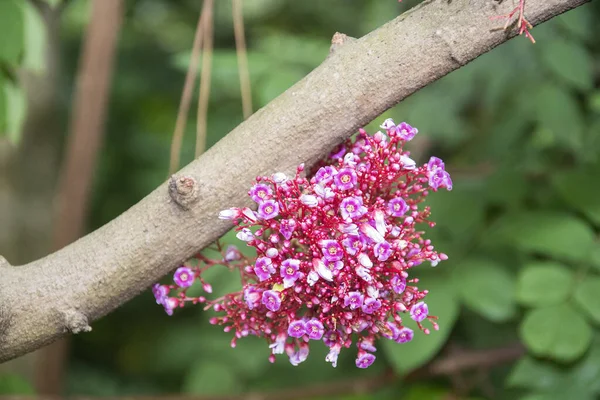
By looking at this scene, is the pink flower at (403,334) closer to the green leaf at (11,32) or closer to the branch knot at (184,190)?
the branch knot at (184,190)

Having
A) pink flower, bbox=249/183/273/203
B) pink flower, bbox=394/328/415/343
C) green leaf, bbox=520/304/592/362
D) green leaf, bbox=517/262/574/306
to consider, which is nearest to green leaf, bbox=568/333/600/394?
green leaf, bbox=520/304/592/362

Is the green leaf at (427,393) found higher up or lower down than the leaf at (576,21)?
lower down

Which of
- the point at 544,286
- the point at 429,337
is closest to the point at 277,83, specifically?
the point at 429,337

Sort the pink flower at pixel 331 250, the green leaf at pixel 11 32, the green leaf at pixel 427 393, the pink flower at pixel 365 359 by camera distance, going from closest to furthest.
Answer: the pink flower at pixel 331 250 < the pink flower at pixel 365 359 < the green leaf at pixel 11 32 < the green leaf at pixel 427 393

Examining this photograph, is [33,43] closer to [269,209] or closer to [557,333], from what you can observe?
[269,209]

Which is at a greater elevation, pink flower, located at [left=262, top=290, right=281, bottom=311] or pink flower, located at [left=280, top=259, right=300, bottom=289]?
pink flower, located at [left=280, top=259, right=300, bottom=289]

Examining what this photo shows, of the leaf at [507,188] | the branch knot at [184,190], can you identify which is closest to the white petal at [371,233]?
the branch knot at [184,190]

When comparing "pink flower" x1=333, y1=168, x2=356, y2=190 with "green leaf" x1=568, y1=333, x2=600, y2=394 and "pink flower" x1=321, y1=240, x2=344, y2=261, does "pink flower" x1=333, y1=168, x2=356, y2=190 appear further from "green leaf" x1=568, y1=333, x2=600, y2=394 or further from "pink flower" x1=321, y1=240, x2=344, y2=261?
"green leaf" x1=568, y1=333, x2=600, y2=394
